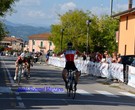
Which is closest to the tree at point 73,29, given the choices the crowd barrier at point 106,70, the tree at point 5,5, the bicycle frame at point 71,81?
the crowd barrier at point 106,70

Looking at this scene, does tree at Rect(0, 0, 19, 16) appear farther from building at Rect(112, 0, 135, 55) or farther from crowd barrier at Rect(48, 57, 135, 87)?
building at Rect(112, 0, 135, 55)

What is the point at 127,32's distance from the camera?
51000 mm

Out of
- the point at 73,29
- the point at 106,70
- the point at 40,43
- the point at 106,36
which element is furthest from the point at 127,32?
the point at 40,43

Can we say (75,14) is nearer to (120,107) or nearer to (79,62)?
(79,62)

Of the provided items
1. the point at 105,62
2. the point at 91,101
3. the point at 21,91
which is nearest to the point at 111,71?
the point at 105,62

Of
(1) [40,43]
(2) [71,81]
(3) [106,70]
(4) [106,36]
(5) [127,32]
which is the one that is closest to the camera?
(2) [71,81]

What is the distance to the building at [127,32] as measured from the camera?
4854 cm

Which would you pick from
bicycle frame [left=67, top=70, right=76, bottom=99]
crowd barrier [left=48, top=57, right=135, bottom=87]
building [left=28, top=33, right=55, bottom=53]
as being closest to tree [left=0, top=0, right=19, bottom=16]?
crowd barrier [left=48, top=57, right=135, bottom=87]

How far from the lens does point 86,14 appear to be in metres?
98.2

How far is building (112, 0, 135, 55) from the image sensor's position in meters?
48.5

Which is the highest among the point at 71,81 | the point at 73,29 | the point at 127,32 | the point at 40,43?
the point at 73,29

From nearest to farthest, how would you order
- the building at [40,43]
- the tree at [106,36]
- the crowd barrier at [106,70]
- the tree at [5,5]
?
the crowd barrier at [106,70]
the tree at [5,5]
the tree at [106,36]
the building at [40,43]

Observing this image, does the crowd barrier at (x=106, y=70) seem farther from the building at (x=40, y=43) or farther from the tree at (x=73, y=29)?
the building at (x=40, y=43)

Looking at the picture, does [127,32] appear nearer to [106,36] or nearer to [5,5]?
[5,5]
